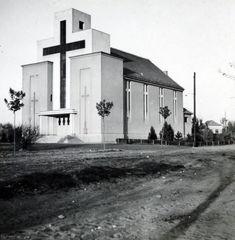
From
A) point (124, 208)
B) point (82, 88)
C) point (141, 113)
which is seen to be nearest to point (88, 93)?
point (82, 88)

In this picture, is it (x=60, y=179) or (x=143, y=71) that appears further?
(x=143, y=71)

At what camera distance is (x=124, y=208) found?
7352 mm

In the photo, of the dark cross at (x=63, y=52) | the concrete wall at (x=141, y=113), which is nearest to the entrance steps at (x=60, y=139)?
the dark cross at (x=63, y=52)

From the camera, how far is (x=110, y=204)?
7664mm

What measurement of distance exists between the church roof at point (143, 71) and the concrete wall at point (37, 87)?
10.7 metres

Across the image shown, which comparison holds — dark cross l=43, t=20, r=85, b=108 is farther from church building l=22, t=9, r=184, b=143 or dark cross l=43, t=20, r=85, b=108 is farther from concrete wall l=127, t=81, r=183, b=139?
concrete wall l=127, t=81, r=183, b=139

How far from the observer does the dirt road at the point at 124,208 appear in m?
5.66

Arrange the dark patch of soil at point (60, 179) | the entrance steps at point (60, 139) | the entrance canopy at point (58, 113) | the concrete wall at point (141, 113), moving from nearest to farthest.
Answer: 1. the dark patch of soil at point (60, 179)
2. the entrance steps at point (60, 139)
3. the entrance canopy at point (58, 113)
4. the concrete wall at point (141, 113)

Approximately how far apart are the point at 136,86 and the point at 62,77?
36.8 feet

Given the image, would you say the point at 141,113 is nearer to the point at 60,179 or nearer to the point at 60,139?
the point at 60,139

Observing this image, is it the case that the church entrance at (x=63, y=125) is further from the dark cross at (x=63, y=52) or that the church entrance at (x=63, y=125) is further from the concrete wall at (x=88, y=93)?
the concrete wall at (x=88, y=93)

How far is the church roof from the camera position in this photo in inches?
2013

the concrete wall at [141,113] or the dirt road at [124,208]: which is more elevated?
the concrete wall at [141,113]

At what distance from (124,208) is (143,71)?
4886cm
